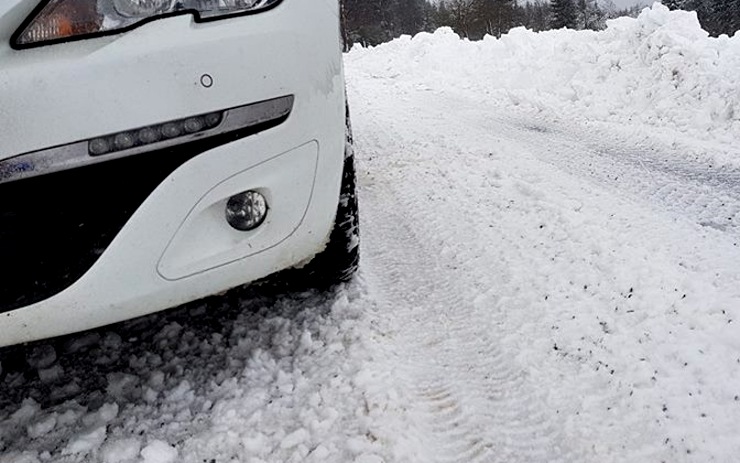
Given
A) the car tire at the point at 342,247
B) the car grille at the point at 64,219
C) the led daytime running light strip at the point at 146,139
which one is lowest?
Answer: the car tire at the point at 342,247

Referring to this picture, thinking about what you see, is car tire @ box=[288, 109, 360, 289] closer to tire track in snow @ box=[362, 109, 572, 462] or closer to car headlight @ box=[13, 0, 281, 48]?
tire track in snow @ box=[362, 109, 572, 462]

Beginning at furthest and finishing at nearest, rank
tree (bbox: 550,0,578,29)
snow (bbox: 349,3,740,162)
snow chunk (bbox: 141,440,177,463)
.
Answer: tree (bbox: 550,0,578,29) < snow (bbox: 349,3,740,162) < snow chunk (bbox: 141,440,177,463)

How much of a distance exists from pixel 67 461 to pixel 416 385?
1.01 metres

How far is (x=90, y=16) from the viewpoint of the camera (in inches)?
54.6

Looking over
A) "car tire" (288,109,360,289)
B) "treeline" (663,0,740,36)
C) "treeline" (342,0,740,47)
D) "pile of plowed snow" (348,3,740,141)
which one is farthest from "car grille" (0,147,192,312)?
"treeline" (663,0,740,36)

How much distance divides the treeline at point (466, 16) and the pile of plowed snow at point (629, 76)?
18.4 m

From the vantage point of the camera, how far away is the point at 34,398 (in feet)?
5.92

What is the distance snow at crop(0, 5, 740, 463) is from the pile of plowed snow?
2.03 m

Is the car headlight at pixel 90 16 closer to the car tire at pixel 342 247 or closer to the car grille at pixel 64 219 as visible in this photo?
the car grille at pixel 64 219

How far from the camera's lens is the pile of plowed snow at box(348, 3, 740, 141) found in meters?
5.28

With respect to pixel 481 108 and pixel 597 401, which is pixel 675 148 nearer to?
pixel 481 108

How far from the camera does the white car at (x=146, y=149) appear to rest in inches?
52.4

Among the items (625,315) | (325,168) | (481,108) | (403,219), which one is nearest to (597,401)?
(625,315)

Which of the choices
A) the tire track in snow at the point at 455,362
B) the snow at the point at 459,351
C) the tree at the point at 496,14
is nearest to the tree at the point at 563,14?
the tree at the point at 496,14
